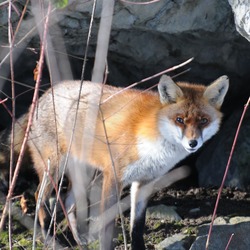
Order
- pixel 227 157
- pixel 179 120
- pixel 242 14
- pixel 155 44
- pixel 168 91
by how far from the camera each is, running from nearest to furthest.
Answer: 1. pixel 242 14
2. pixel 179 120
3. pixel 168 91
4. pixel 155 44
5. pixel 227 157

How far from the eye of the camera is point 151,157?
4.73m

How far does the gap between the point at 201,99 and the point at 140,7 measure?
88 cm

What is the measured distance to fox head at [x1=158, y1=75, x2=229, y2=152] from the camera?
4.61 meters

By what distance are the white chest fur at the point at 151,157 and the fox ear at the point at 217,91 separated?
0.44 m

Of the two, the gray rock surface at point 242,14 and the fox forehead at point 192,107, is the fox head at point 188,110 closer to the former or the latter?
the fox forehead at point 192,107

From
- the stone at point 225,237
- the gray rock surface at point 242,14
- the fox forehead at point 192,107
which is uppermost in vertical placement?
the gray rock surface at point 242,14

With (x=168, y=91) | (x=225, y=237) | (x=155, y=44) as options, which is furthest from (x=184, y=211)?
(x=155, y=44)

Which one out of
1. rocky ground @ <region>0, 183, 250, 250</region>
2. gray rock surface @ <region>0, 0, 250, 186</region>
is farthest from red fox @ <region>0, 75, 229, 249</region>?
gray rock surface @ <region>0, 0, 250, 186</region>

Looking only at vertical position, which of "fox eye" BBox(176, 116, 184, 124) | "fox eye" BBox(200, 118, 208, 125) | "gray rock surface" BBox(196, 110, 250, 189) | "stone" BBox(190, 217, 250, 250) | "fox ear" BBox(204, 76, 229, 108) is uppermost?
"fox ear" BBox(204, 76, 229, 108)

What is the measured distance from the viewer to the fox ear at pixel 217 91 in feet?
15.5

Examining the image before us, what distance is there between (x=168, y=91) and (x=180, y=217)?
4.34ft

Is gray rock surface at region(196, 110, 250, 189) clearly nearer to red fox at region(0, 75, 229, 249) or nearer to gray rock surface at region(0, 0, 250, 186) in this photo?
gray rock surface at region(0, 0, 250, 186)

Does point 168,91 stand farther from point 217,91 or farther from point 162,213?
point 162,213

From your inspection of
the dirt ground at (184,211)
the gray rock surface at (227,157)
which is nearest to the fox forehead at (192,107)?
the dirt ground at (184,211)
